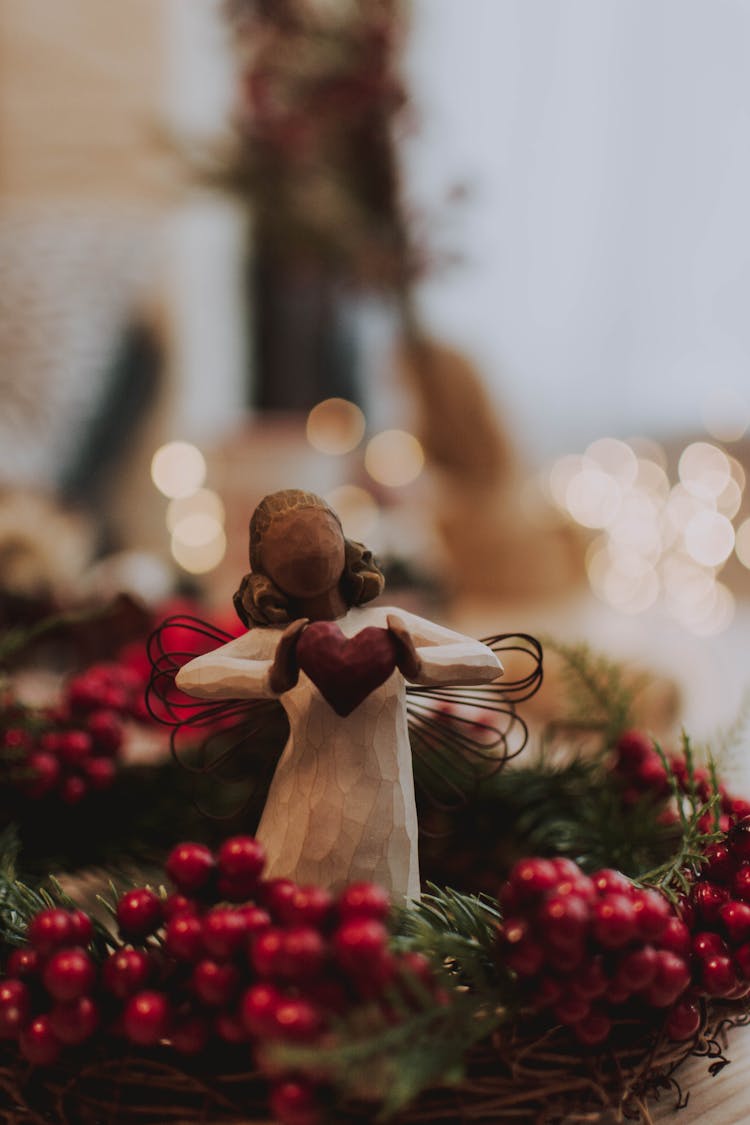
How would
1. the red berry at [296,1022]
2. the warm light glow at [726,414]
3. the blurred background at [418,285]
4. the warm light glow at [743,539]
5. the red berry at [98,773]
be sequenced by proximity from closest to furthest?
1. the red berry at [296,1022]
2. the red berry at [98,773]
3. the blurred background at [418,285]
4. the warm light glow at [743,539]
5. the warm light glow at [726,414]

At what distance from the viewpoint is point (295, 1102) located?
238 mm

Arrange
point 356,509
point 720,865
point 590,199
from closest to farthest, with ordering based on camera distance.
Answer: point 720,865
point 356,509
point 590,199

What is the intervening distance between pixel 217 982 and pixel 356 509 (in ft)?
3.22

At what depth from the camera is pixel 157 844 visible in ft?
1.56

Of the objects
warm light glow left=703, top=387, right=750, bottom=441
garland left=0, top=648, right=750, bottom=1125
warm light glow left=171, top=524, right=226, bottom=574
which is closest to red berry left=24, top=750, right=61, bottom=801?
garland left=0, top=648, right=750, bottom=1125

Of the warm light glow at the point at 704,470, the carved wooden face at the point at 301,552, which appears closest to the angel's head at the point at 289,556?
the carved wooden face at the point at 301,552

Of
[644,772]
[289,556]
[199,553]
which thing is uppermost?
[289,556]

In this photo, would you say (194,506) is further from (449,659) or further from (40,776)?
(449,659)

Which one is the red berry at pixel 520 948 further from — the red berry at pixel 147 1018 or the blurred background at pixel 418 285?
the blurred background at pixel 418 285

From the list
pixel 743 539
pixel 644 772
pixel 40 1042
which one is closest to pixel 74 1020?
pixel 40 1042

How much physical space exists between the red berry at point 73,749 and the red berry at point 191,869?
19cm

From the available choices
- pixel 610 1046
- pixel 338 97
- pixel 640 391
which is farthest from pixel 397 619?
pixel 640 391

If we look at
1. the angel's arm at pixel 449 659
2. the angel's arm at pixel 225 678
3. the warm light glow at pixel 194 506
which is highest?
the angel's arm at pixel 449 659

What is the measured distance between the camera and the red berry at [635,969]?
0.86ft
